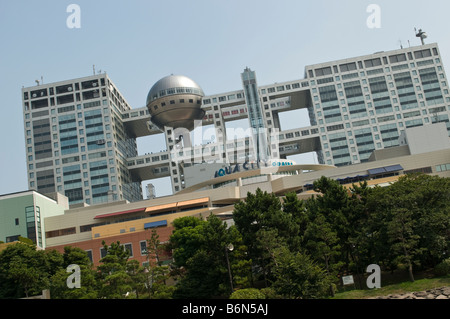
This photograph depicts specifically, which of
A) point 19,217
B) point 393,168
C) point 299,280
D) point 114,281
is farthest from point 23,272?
point 393,168

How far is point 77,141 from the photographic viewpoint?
142 m

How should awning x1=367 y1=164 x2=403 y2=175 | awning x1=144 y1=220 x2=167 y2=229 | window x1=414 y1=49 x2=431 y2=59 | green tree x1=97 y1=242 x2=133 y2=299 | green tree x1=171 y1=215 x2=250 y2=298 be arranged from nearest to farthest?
green tree x1=97 y1=242 x2=133 y2=299 < green tree x1=171 y1=215 x2=250 y2=298 < awning x1=144 y1=220 x2=167 y2=229 < awning x1=367 y1=164 x2=403 y2=175 < window x1=414 y1=49 x2=431 y2=59

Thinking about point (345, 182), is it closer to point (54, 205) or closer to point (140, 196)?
point (54, 205)

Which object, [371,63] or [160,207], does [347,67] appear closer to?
[371,63]

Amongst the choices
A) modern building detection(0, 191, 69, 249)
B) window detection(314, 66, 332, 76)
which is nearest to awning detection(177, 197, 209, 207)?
modern building detection(0, 191, 69, 249)

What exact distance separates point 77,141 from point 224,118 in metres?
43.6

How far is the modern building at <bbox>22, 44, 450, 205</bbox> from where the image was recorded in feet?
454

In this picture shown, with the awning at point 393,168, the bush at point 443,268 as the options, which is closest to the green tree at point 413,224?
the bush at point 443,268

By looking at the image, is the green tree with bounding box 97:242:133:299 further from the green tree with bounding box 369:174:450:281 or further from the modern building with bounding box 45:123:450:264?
the modern building with bounding box 45:123:450:264

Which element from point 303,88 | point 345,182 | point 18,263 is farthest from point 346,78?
point 18,263

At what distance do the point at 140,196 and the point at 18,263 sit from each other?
10493 centimetres

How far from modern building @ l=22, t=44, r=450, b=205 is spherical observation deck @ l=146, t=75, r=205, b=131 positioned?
30 centimetres

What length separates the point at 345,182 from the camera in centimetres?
8525

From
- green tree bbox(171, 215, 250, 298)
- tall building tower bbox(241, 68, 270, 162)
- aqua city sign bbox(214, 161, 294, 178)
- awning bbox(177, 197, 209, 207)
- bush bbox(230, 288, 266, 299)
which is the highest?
tall building tower bbox(241, 68, 270, 162)
